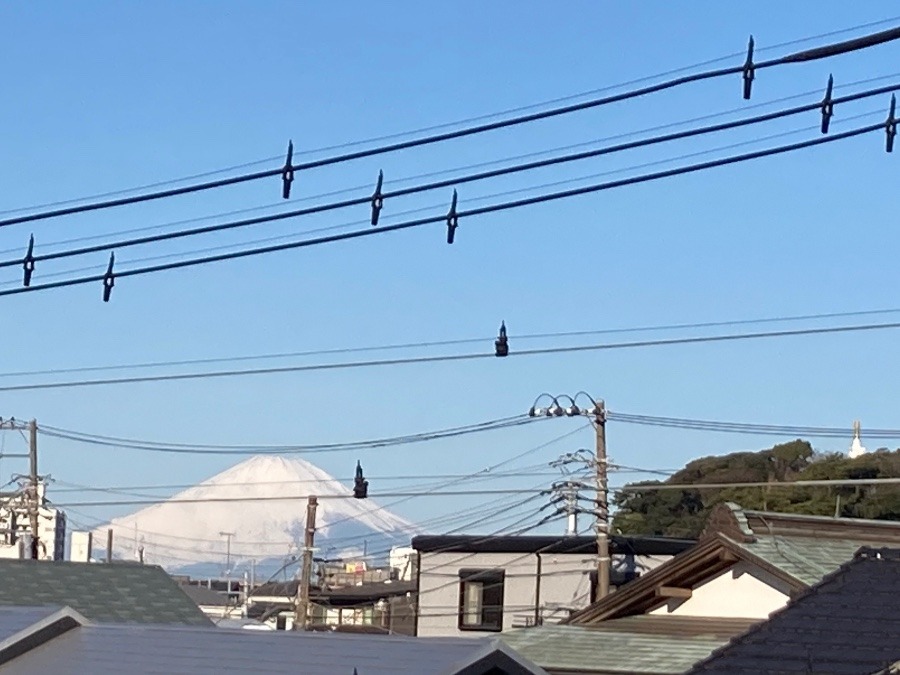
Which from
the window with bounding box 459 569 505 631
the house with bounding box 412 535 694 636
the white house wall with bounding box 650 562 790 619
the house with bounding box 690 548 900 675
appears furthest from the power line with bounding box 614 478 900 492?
the window with bounding box 459 569 505 631

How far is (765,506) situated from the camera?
2119 inches

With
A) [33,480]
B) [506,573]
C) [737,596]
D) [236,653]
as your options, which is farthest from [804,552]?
[33,480]

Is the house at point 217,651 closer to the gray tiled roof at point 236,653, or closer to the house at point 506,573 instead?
the gray tiled roof at point 236,653

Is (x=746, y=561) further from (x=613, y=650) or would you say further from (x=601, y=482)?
(x=601, y=482)

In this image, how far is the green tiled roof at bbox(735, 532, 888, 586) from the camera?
20375 mm

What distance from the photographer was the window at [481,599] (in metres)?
38.3

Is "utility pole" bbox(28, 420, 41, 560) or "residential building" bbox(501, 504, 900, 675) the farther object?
"utility pole" bbox(28, 420, 41, 560)

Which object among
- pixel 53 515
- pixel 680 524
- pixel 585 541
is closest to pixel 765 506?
pixel 680 524

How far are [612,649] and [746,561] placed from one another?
2475 mm

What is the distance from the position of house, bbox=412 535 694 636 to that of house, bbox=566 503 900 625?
51.6 ft

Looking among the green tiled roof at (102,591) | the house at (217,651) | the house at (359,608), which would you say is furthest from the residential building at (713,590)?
the house at (359,608)

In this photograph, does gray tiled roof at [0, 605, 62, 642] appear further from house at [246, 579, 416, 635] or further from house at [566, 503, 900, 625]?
house at [246, 579, 416, 635]

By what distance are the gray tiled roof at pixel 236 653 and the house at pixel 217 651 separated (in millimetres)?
11

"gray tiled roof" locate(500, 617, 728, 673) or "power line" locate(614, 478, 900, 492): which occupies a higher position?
"power line" locate(614, 478, 900, 492)
